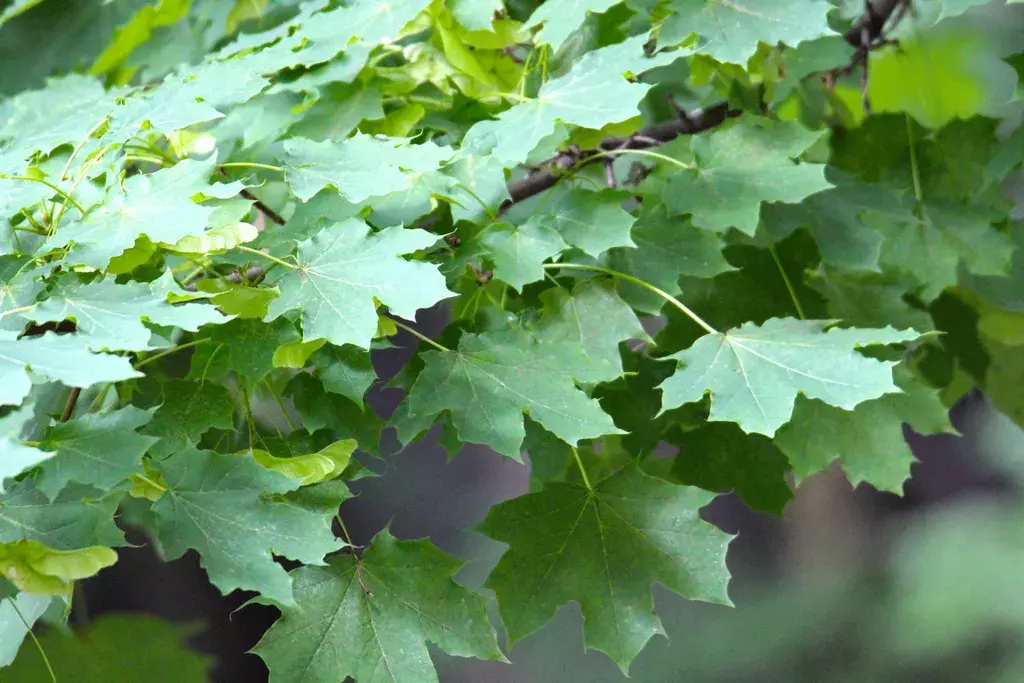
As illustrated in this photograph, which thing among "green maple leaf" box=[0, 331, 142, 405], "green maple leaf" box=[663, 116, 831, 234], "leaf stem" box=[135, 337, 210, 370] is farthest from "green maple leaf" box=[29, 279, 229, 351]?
"green maple leaf" box=[663, 116, 831, 234]

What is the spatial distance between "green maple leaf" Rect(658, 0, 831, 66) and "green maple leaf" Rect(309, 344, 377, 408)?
0.94 feet

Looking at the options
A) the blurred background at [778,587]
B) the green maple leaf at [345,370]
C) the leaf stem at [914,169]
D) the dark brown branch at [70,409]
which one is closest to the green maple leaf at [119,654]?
the blurred background at [778,587]

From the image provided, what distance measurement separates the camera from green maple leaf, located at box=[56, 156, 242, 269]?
50cm

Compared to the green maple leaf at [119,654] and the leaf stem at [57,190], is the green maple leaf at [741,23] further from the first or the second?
the green maple leaf at [119,654]

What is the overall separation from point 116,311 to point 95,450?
0.08 m

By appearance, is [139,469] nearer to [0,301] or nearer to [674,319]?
[0,301]

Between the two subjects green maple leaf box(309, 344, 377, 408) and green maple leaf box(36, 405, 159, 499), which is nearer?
green maple leaf box(36, 405, 159, 499)

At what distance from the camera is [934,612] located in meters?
1.22

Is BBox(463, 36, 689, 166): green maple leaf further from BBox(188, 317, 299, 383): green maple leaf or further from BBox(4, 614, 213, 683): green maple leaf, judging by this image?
BBox(4, 614, 213, 683): green maple leaf

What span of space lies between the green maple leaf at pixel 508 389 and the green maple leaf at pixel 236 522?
10 cm

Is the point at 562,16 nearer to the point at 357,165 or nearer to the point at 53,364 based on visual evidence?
the point at 357,165

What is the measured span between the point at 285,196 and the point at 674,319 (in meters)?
0.35

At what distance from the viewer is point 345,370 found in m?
0.59

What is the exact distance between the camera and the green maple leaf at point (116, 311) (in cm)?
45
